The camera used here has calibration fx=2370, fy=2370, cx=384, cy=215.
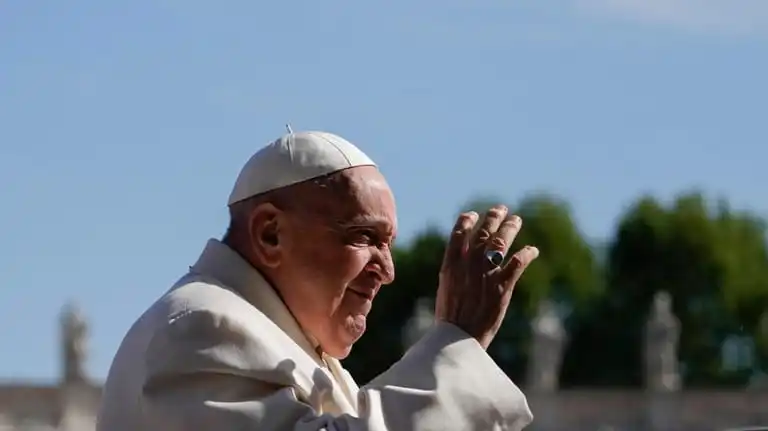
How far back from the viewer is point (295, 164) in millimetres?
4062

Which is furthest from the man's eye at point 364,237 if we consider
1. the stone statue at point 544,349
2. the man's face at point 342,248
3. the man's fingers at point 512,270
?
the stone statue at point 544,349

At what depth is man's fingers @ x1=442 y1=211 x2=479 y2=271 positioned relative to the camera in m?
3.96

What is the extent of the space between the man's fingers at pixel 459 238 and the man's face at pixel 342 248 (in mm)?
106

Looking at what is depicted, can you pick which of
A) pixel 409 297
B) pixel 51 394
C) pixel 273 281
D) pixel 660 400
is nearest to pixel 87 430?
pixel 51 394

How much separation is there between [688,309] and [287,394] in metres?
50.4

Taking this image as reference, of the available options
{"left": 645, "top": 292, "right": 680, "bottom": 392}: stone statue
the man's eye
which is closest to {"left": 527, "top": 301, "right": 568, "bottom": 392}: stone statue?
{"left": 645, "top": 292, "right": 680, "bottom": 392}: stone statue

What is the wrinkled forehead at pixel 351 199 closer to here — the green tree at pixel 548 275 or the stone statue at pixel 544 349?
the stone statue at pixel 544 349

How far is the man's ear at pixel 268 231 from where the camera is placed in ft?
13.1

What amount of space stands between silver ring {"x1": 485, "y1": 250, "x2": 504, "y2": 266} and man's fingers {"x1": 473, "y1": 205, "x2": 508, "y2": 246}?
0.03 meters

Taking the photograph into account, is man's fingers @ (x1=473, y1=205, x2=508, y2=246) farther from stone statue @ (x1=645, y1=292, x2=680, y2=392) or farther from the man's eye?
stone statue @ (x1=645, y1=292, x2=680, y2=392)

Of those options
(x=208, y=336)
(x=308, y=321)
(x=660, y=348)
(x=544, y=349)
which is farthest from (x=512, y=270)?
(x=544, y=349)

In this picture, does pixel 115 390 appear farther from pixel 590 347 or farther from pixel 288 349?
pixel 590 347

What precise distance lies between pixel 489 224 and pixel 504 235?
0.11ft

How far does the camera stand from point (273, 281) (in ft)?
13.3
